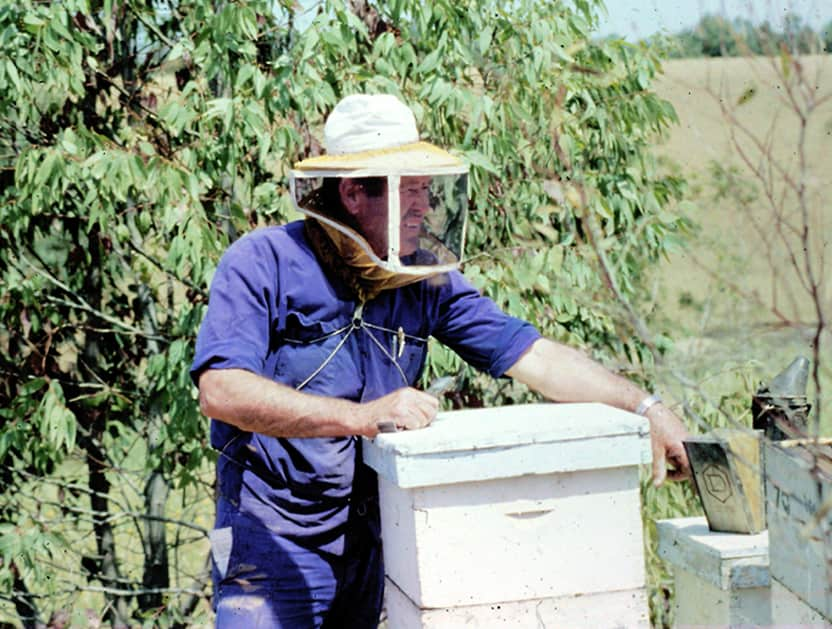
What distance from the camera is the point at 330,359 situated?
9.00 ft

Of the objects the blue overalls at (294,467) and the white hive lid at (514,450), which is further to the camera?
the blue overalls at (294,467)

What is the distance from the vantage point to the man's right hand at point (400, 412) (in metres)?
2.45

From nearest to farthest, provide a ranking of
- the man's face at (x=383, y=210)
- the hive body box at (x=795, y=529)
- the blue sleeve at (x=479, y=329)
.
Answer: the hive body box at (x=795, y=529)
the man's face at (x=383, y=210)
the blue sleeve at (x=479, y=329)

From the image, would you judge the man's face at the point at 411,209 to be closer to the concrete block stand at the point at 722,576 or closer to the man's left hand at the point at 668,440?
the man's left hand at the point at 668,440

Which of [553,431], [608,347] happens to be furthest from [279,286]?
[608,347]

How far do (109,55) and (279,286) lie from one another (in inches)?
95.5

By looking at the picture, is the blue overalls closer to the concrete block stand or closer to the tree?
the concrete block stand

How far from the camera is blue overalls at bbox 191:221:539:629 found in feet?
8.80

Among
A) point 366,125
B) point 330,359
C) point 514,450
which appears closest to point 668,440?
point 514,450

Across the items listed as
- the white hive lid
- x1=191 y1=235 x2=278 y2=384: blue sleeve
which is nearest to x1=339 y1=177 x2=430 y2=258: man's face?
x1=191 y1=235 x2=278 y2=384: blue sleeve

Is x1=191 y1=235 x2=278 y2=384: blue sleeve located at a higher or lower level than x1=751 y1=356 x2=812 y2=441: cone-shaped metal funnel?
higher

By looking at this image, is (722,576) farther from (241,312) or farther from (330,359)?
(241,312)

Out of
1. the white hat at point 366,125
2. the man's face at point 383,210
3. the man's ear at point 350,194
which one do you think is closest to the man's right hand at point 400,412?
the man's face at point 383,210

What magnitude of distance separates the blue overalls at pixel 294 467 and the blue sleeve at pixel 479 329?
0.24m
